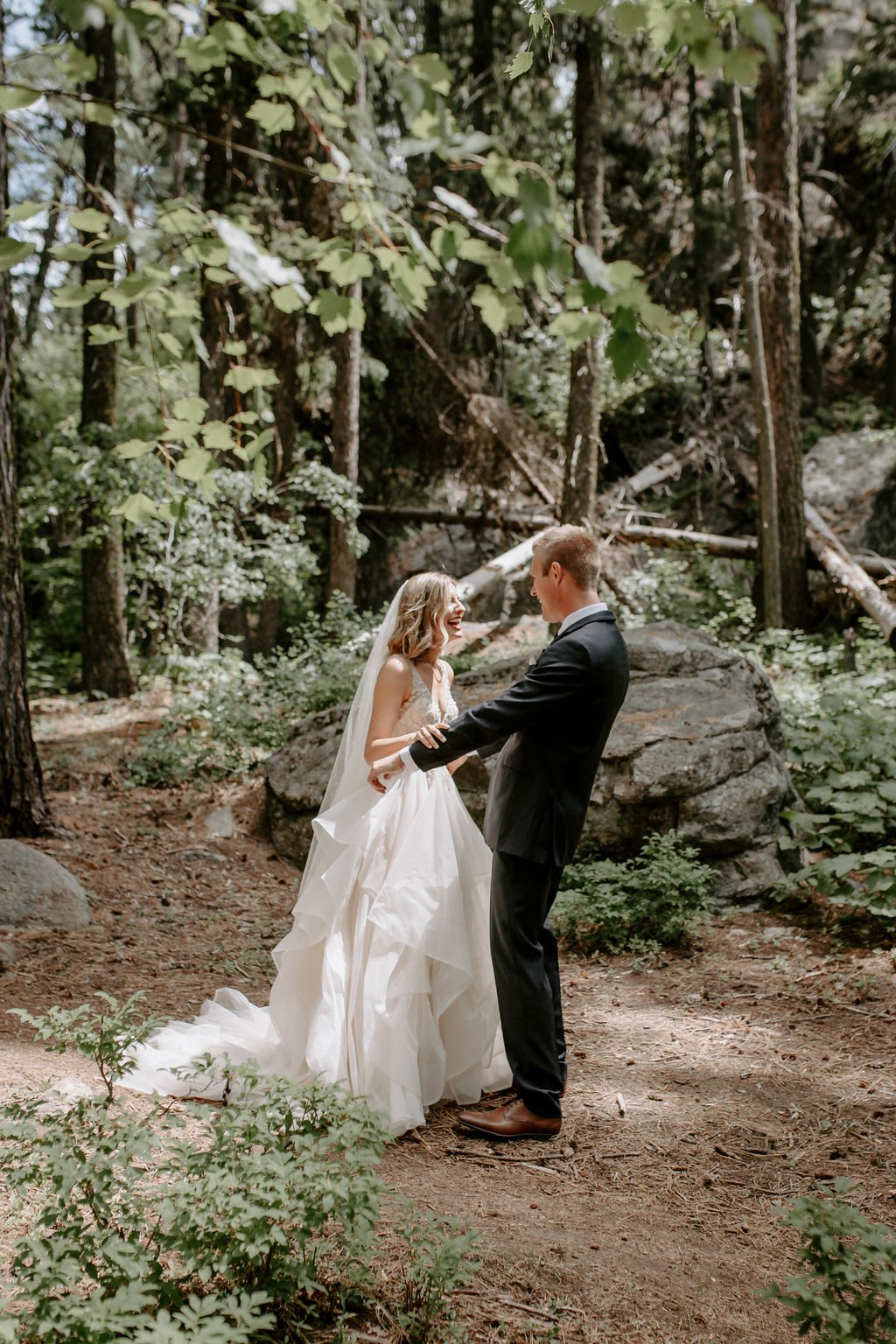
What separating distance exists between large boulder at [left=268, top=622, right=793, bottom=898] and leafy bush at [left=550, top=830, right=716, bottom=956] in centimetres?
41

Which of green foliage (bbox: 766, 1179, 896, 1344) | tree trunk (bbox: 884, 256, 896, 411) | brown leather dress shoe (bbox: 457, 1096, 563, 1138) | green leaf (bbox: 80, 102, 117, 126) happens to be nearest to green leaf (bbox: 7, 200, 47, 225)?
green leaf (bbox: 80, 102, 117, 126)

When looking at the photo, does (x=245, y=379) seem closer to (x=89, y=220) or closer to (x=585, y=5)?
(x=89, y=220)

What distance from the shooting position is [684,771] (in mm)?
6395

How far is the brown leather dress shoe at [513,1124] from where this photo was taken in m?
3.68

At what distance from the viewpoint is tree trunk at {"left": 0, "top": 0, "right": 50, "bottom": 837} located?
6.13 meters

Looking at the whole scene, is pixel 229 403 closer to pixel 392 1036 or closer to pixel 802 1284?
pixel 392 1036

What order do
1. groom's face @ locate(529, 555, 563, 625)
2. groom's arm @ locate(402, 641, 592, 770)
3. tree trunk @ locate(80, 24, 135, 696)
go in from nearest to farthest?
1. groom's arm @ locate(402, 641, 592, 770)
2. groom's face @ locate(529, 555, 563, 625)
3. tree trunk @ locate(80, 24, 135, 696)

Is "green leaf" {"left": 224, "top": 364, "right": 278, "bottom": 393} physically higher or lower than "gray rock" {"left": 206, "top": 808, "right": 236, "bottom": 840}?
higher

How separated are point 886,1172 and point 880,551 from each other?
1179cm

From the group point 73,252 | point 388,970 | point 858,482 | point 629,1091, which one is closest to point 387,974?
point 388,970

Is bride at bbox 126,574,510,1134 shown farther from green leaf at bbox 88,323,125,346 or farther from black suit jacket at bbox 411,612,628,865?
green leaf at bbox 88,323,125,346

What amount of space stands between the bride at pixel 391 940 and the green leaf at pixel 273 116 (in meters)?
1.95

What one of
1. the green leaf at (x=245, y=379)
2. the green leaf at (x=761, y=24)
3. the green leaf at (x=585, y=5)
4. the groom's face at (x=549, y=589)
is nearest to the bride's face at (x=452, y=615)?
the groom's face at (x=549, y=589)

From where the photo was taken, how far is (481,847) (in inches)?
166
